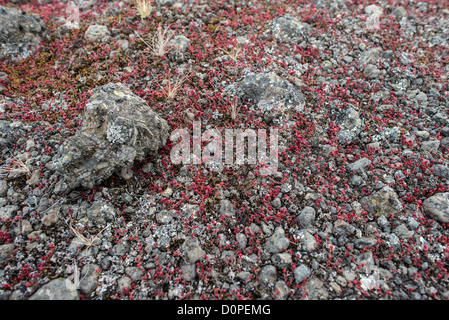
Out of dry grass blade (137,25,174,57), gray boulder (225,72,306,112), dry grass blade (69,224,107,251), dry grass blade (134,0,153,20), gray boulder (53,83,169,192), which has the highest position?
dry grass blade (134,0,153,20)

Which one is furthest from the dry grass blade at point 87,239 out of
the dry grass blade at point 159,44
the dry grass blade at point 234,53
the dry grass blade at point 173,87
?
the dry grass blade at point 234,53

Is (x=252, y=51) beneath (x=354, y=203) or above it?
above

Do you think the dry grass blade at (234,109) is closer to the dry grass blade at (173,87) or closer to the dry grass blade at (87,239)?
the dry grass blade at (173,87)

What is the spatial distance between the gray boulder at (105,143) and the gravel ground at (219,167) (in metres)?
0.03

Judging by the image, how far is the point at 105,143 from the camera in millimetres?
5523

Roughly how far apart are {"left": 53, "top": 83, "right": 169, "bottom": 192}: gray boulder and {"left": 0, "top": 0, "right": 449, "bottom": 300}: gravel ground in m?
0.03

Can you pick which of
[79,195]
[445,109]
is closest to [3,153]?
[79,195]

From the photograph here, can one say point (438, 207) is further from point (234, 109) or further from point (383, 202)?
point (234, 109)

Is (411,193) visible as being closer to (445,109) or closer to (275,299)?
(445,109)

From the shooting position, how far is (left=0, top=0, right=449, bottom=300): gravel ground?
480cm

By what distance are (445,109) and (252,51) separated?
6009 millimetres

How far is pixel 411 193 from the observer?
19.1ft

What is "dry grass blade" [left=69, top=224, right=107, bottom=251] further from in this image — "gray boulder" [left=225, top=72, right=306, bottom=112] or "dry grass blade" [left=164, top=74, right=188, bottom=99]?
"gray boulder" [left=225, top=72, right=306, bottom=112]

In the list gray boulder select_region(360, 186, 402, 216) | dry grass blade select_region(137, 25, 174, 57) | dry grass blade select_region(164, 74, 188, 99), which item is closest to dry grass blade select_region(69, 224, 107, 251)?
dry grass blade select_region(164, 74, 188, 99)
